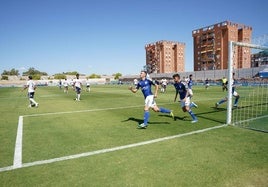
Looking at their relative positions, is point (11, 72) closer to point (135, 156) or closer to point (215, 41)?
point (215, 41)

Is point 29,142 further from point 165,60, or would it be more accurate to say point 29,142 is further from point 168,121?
point 165,60

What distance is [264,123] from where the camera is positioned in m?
8.39

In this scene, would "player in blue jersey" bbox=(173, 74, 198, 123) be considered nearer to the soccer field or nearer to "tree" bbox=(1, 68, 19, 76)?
the soccer field

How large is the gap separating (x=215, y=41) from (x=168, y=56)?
34.2m

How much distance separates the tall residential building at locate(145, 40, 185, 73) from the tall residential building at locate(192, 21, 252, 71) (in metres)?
22.5

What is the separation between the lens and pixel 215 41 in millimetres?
86750

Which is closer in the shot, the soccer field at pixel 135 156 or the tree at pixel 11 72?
the soccer field at pixel 135 156

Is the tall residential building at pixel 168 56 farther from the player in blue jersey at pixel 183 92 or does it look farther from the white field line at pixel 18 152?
the white field line at pixel 18 152

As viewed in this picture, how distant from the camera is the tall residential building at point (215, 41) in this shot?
82812mm

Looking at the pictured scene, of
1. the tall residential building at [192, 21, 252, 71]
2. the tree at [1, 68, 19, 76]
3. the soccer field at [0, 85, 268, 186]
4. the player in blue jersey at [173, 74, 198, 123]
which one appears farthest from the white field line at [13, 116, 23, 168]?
the tree at [1, 68, 19, 76]

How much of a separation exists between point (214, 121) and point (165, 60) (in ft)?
363

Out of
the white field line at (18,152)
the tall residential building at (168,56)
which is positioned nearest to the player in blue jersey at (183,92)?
the white field line at (18,152)

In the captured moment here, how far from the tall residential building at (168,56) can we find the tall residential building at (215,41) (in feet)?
73.7

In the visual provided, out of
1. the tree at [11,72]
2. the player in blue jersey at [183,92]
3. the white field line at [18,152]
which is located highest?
the tree at [11,72]
